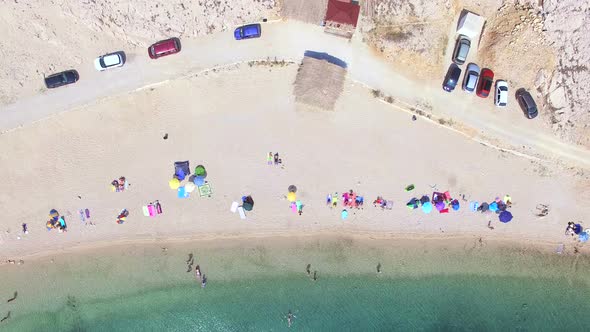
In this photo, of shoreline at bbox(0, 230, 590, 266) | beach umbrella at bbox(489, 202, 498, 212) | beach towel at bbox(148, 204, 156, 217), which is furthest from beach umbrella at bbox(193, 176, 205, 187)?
beach umbrella at bbox(489, 202, 498, 212)

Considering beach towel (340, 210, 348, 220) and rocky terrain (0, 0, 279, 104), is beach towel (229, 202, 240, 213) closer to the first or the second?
beach towel (340, 210, 348, 220)

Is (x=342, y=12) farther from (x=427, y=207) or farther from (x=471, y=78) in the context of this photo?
(x=427, y=207)

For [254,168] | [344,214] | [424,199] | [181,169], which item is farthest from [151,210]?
[424,199]

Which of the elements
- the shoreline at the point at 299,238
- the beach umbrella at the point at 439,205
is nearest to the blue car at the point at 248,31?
the shoreline at the point at 299,238

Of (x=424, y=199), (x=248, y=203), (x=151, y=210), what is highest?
(x=424, y=199)

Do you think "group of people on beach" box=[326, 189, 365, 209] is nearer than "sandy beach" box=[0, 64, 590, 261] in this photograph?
No

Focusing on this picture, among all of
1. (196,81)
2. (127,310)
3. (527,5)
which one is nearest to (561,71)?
(527,5)
